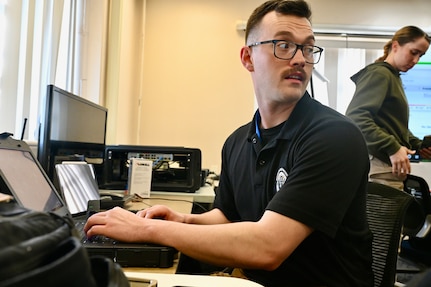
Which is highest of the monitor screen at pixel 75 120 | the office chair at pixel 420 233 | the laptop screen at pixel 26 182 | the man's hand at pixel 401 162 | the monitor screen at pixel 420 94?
the monitor screen at pixel 420 94

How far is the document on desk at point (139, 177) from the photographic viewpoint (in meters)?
1.81

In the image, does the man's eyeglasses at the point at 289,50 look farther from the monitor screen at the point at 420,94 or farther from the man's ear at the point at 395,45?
the monitor screen at the point at 420,94

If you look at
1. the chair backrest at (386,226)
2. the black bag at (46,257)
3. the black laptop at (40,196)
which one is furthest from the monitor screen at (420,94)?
the black bag at (46,257)

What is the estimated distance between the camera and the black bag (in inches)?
10.6

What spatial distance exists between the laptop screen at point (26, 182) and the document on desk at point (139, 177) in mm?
681

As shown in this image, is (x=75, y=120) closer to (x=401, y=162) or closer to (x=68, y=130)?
(x=68, y=130)

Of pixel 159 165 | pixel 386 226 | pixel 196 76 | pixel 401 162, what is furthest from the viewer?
pixel 196 76

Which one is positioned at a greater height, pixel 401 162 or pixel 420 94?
pixel 420 94

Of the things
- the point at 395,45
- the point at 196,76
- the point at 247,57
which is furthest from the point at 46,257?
the point at 196,76

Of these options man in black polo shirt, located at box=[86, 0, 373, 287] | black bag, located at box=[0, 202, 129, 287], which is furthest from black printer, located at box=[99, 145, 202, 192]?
black bag, located at box=[0, 202, 129, 287]

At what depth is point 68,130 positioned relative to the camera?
142 cm

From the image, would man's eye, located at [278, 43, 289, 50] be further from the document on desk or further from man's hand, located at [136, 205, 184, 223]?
the document on desk

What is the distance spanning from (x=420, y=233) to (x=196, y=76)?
257cm

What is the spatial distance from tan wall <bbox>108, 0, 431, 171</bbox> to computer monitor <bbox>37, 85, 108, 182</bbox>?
187 centimetres
